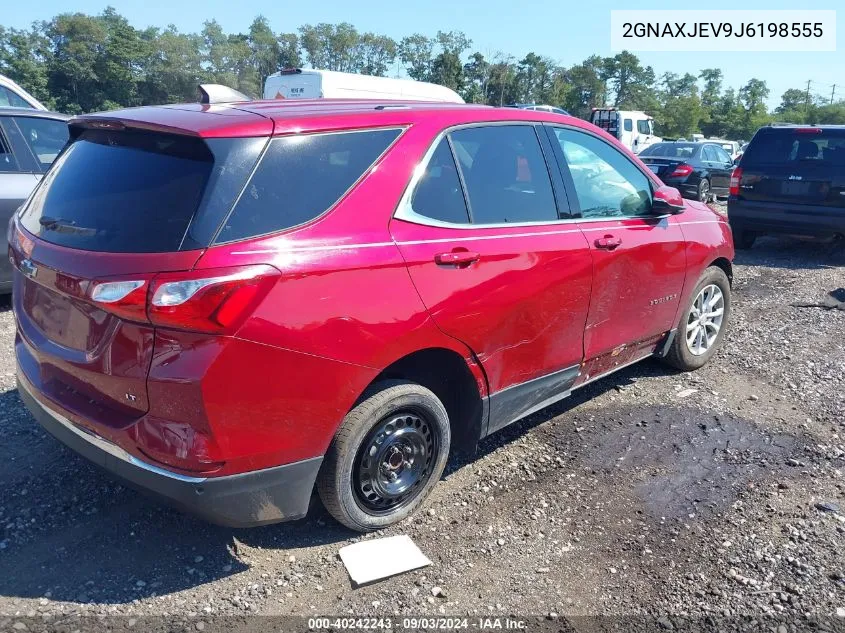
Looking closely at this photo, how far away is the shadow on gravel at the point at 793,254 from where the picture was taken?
9703 millimetres

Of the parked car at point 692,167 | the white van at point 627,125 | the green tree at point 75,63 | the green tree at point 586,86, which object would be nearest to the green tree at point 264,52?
the green tree at point 75,63

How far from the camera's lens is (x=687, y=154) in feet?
55.0

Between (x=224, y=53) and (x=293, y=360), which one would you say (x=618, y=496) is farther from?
(x=224, y=53)

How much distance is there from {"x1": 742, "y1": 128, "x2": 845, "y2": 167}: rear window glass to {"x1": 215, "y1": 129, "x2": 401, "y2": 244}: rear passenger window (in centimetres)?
845

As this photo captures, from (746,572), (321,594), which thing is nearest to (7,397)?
(321,594)

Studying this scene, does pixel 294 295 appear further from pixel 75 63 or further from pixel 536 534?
pixel 75 63

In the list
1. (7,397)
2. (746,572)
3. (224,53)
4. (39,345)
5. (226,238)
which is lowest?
(746,572)

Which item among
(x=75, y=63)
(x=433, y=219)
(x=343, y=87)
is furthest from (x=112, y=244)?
(x=75, y=63)

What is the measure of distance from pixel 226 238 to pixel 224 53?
230 ft

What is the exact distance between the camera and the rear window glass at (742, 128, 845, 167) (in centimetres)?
916

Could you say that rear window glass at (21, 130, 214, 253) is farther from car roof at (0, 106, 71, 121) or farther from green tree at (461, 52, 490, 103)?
green tree at (461, 52, 490, 103)

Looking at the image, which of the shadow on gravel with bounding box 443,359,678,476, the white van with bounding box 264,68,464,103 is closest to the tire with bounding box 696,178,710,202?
the white van with bounding box 264,68,464,103

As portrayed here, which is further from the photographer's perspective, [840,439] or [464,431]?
[840,439]

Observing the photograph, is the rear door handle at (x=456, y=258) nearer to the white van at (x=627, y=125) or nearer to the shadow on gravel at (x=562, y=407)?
the shadow on gravel at (x=562, y=407)
